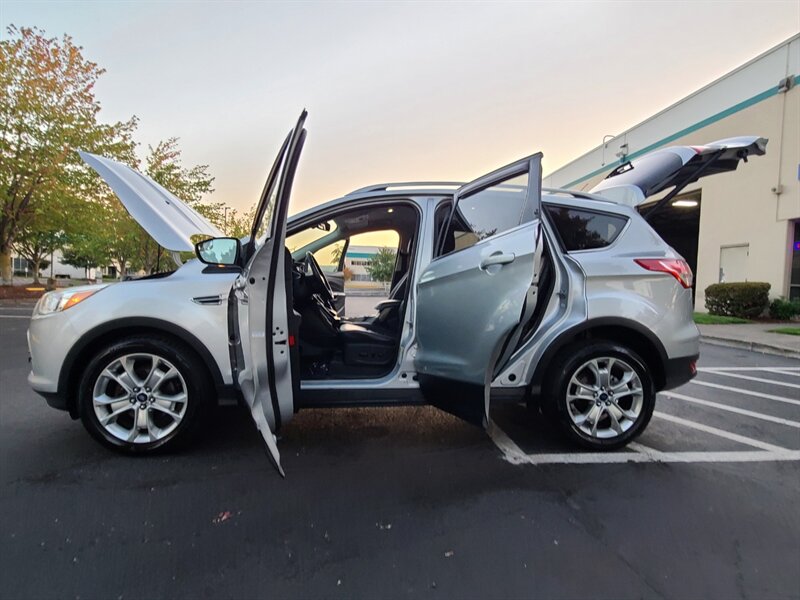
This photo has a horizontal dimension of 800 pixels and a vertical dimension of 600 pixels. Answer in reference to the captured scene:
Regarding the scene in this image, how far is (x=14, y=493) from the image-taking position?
2631 millimetres

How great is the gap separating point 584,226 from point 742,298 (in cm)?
1303

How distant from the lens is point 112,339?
9.99 ft

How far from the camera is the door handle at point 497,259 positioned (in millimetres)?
2590

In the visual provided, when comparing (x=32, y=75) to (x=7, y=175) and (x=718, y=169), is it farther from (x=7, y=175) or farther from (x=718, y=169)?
(x=718, y=169)

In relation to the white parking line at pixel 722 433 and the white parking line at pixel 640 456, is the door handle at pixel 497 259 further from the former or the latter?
the white parking line at pixel 722 433

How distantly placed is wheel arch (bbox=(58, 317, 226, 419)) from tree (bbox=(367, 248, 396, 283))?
2.41 m

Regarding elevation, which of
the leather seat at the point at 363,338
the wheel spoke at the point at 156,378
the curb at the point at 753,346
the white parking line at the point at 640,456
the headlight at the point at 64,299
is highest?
the headlight at the point at 64,299

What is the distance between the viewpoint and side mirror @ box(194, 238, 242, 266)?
9.52 ft

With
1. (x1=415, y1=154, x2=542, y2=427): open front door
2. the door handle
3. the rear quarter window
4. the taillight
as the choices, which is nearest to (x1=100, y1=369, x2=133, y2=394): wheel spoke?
(x1=415, y1=154, x2=542, y2=427): open front door

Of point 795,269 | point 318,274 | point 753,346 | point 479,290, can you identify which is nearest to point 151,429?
point 318,274

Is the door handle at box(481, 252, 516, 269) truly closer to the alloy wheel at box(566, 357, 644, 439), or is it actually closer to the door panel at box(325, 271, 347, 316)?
the alloy wheel at box(566, 357, 644, 439)

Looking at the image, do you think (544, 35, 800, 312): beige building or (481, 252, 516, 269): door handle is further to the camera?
(544, 35, 800, 312): beige building

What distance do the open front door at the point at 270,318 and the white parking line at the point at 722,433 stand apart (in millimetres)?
3445

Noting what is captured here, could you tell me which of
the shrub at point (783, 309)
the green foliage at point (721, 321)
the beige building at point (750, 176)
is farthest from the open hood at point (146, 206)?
the shrub at point (783, 309)
